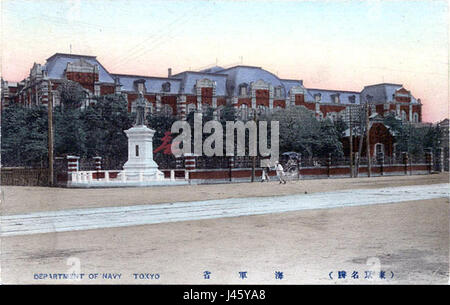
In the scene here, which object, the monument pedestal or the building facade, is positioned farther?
the building facade

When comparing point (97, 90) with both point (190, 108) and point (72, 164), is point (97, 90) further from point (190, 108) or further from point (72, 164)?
point (72, 164)

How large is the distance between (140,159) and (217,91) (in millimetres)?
27122

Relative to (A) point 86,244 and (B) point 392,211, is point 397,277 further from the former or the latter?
(B) point 392,211

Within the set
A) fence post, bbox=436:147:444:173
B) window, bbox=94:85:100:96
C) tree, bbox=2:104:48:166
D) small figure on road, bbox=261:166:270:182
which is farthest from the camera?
window, bbox=94:85:100:96

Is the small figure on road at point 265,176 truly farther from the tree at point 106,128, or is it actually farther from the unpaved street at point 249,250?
the unpaved street at point 249,250

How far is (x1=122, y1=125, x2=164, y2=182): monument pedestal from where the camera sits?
23.1 metres

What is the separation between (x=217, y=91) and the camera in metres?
49.3

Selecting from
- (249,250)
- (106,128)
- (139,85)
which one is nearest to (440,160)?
(106,128)

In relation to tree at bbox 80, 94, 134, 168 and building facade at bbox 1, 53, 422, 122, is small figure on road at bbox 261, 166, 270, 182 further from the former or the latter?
building facade at bbox 1, 53, 422, 122

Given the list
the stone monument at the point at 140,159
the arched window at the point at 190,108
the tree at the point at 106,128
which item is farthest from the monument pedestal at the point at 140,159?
the arched window at the point at 190,108

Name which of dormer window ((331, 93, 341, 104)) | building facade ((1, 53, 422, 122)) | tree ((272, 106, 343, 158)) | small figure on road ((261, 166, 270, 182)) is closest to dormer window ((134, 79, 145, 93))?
building facade ((1, 53, 422, 122))

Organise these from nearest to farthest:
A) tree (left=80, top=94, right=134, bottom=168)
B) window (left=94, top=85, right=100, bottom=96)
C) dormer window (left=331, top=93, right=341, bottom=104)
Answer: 1. tree (left=80, top=94, right=134, bottom=168)
2. window (left=94, top=85, right=100, bottom=96)
3. dormer window (left=331, top=93, right=341, bottom=104)

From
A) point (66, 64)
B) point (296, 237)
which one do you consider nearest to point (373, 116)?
point (66, 64)

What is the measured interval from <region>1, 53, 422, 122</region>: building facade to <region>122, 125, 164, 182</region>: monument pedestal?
15485 millimetres
